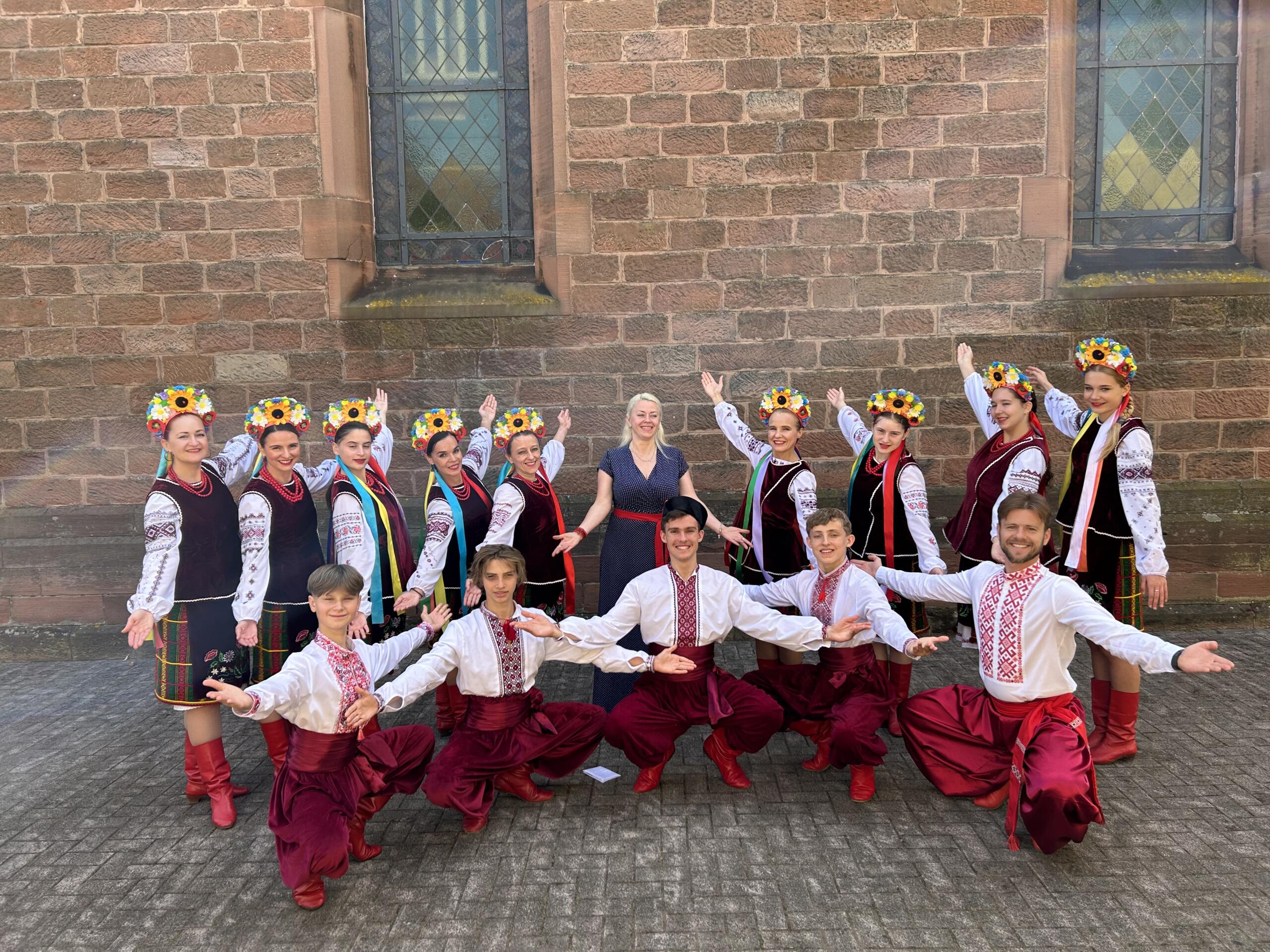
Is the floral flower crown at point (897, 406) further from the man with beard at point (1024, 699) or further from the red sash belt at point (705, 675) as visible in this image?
the red sash belt at point (705, 675)

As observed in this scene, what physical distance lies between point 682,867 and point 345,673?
5.13 feet

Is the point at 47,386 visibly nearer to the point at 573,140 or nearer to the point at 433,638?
the point at 433,638

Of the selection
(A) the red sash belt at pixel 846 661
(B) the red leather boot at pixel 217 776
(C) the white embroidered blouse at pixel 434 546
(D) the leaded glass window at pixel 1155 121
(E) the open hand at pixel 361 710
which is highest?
(D) the leaded glass window at pixel 1155 121

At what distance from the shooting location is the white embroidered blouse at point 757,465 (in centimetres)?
507

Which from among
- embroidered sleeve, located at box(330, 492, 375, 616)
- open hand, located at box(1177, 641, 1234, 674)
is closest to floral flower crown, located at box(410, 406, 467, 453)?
embroidered sleeve, located at box(330, 492, 375, 616)

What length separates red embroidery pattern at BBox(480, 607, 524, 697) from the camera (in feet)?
13.5

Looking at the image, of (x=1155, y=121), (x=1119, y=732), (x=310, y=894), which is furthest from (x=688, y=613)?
(x=1155, y=121)

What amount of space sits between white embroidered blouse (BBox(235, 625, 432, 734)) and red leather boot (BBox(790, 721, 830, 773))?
2.11m

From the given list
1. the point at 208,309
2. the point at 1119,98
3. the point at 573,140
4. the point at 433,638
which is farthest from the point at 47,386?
the point at 1119,98

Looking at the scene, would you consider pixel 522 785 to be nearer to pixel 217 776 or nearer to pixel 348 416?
pixel 217 776

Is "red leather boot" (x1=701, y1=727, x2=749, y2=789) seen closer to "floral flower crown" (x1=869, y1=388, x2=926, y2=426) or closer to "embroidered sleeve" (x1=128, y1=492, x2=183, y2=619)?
"floral flower crown" (x1=869, y1=388, x2=926, y2=426)

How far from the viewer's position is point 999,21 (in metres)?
6.48

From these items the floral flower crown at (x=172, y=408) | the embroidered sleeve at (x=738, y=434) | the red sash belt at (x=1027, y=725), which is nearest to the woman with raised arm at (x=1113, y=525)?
the red sash belt at (x=1027, y=725)

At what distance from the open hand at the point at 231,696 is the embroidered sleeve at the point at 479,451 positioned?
7.27 ft
